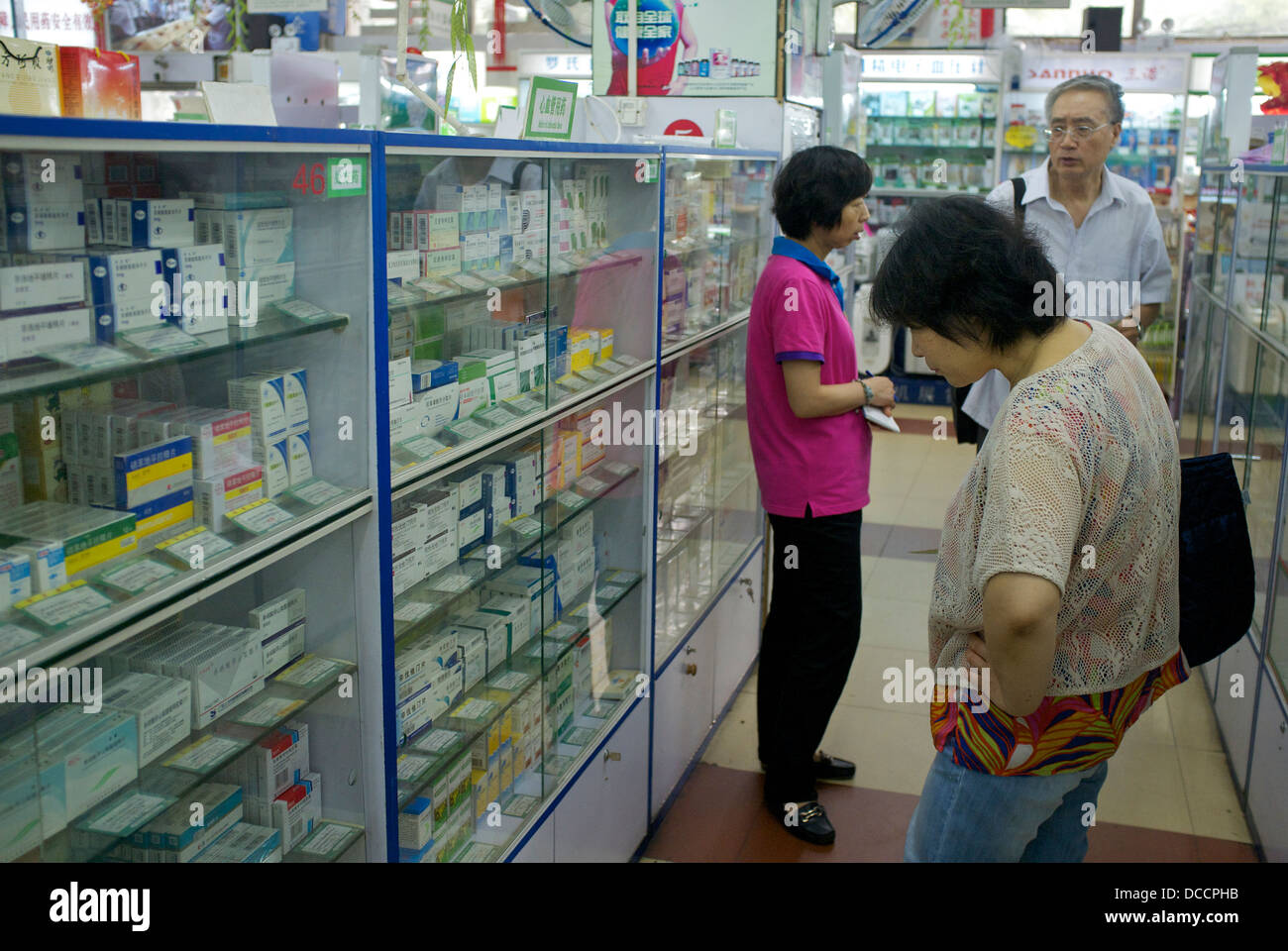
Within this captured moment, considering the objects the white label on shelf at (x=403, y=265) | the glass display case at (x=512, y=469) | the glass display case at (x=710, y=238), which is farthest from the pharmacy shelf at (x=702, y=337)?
the white label on shelf at (x=403, y=265)

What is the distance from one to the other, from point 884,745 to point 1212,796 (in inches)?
43.1

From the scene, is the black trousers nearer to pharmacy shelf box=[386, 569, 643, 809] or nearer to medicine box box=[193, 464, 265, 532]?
pharmacy shelf box=[386, 569, 643, 809]

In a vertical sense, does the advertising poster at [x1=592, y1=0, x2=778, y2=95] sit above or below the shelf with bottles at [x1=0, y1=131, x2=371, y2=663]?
above

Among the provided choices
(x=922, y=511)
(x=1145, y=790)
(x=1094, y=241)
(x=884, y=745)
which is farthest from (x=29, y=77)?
(x=922, y=511)

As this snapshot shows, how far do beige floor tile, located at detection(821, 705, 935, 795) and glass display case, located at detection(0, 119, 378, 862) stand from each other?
235cm

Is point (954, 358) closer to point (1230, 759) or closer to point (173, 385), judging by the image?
point (173, 385)

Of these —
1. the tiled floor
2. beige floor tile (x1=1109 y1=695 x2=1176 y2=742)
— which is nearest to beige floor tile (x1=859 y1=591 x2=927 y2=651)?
the tiled floor

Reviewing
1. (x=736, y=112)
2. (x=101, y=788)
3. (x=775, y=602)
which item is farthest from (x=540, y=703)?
(x=736, y=112)

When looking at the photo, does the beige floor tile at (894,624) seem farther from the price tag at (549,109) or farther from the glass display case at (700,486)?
the price tag at (549,109)

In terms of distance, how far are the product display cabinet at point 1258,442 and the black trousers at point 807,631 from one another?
129 cm

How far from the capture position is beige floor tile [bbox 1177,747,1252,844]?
12.5 ft

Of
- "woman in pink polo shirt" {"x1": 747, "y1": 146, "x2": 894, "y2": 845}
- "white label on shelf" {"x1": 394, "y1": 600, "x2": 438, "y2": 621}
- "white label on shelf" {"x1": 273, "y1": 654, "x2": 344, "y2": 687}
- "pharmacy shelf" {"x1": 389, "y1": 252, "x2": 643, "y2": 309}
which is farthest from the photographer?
"woman in pink polo shirt" {"x1": 747, "y1": 146, "x2": 894, "y2": 845}

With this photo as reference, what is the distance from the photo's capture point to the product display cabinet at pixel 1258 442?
368 centimetres

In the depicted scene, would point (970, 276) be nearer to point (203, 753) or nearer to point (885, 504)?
point (203, 753)
